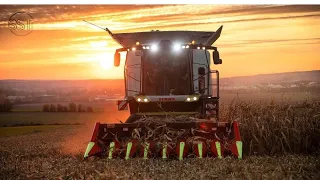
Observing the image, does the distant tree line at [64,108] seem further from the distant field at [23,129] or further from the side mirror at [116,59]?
the side mirror at [116,59]

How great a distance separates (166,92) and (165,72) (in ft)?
1.21

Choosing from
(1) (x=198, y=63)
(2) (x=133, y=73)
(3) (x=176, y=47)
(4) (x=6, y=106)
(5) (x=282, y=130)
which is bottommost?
(5) (x=282, y=130)

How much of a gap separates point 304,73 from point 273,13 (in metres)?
1.36

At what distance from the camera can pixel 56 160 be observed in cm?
734

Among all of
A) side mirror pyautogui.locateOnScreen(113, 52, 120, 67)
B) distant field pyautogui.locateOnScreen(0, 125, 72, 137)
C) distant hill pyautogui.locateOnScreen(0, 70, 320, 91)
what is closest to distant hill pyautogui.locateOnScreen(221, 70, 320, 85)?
distant hill pyautogui.locateOnScreen(0, 70, 320, 91)

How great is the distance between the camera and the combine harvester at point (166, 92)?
24.8 feet

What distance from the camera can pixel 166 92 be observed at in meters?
8.82

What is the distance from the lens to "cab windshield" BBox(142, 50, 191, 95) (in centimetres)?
886

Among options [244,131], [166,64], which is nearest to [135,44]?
[166,64]

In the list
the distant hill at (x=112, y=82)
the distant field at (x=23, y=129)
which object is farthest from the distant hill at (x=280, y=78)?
the distant field at (x=23, y=129)

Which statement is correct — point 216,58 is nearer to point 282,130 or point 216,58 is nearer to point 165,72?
point 165,72

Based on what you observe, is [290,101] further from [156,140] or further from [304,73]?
[156,140]

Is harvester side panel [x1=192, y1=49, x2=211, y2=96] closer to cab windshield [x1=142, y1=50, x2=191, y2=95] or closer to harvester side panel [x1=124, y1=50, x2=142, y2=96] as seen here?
cab windshield [x1=142, y1=50, x2=191, y2=95]

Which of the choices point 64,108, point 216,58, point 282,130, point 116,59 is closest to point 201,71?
point 216,58
